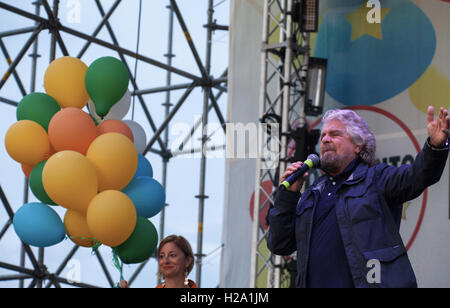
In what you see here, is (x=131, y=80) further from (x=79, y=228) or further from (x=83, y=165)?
(x=83, y=165)

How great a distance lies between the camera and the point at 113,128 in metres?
4.04

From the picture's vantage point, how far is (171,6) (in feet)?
26.0

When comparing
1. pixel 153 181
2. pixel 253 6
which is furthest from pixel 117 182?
pixel 253 6

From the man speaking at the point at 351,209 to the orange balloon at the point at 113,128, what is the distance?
1.91 metres

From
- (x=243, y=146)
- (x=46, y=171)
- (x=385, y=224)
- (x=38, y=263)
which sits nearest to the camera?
(x=385, y=224)

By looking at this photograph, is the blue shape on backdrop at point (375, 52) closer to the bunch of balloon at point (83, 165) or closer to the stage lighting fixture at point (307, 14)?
the stage lighting fixture at point (307, 14)

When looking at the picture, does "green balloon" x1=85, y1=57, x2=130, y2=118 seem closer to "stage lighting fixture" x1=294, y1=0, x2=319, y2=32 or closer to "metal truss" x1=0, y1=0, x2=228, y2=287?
"stage lighting fixture" x1=294, y1=0, x2=319, y2=32

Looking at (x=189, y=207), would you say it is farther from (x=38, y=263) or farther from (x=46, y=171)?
(x=46, y=171)

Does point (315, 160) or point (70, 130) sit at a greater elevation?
point (70, 130)

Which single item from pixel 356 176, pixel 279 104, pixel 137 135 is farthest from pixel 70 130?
pixel 279 104

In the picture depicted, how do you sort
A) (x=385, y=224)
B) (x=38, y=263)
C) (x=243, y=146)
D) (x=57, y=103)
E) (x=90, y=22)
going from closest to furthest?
(x=385, y=224), (x=57, y=103), (x=243, y=146), (x=38, y=263), (x=90, y=22)

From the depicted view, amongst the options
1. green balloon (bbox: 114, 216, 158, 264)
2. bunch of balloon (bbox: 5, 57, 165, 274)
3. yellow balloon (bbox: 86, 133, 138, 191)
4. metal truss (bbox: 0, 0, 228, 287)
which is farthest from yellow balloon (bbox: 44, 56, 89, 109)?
metal truss (bbox: 0, 0, 228, 287)

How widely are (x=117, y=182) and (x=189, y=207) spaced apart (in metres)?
3.77

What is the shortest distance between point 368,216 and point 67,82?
233cm
